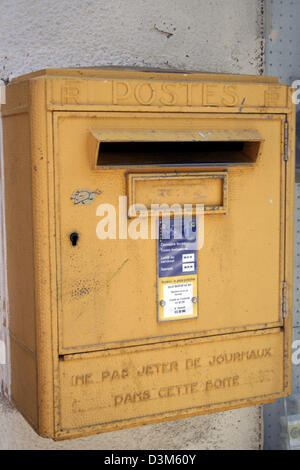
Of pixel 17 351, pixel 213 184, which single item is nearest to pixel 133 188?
pixel 213 184

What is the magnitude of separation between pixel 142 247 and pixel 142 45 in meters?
1.00

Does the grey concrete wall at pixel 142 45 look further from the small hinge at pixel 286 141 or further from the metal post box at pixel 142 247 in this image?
the small hinge at pixel 286 141

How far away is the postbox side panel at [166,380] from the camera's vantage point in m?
1.76

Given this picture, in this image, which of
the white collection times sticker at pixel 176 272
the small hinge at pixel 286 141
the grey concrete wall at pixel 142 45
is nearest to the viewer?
the white collection times sticker at pixel 176 272

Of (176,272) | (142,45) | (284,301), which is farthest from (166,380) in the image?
(142,45)

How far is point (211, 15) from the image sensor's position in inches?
97.1

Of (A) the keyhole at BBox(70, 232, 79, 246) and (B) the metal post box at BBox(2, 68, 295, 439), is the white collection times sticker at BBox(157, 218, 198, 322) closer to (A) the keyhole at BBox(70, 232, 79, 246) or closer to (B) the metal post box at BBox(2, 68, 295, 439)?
(B) the metal post box at BBox(2, 68, 295, 439)

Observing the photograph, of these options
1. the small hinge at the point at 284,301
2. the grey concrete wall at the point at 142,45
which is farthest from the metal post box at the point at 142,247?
the grey concrete wall at the point at 142,45

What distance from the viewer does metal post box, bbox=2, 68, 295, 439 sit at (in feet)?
5.48

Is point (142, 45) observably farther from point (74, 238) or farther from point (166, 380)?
point (166, 380)

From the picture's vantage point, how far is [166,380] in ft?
6.14

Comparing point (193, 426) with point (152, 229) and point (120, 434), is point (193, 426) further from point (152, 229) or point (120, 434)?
point (152, 229)

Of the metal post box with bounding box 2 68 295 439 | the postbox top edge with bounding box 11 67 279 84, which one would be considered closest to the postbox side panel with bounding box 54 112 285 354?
the metal post box with bounding box 2 68 295 439

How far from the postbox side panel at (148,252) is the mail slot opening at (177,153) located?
3 centimetres
